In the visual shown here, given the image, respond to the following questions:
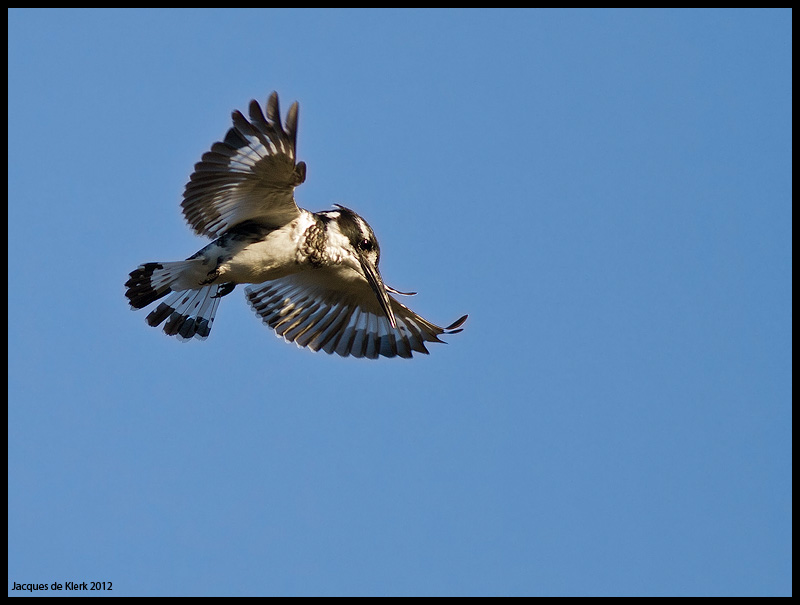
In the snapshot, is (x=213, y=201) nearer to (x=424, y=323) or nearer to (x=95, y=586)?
(x=424, y=323)

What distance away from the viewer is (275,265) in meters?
7.71

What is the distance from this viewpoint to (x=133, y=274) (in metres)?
7.82

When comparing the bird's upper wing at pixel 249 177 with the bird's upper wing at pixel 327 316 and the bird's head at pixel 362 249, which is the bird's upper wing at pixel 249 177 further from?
the bird's upper wing at pixel 327 316

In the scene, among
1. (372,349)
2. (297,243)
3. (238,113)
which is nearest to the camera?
(238,113)

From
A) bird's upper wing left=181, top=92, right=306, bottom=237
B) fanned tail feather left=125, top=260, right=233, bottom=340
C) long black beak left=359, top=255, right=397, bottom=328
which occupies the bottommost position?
fanned tail feather left=125, top=260, right=233, bottom=340

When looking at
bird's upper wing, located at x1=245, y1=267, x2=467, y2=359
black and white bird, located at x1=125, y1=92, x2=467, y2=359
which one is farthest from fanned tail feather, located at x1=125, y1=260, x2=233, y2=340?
bird's upper wing, located at x1=245, y1=267, x2=467, y2=359

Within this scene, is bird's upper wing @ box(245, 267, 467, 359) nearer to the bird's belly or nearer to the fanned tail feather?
the fanned tail feather

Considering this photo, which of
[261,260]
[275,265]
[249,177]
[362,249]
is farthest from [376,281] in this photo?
[249,177]

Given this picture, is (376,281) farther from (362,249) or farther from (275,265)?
(275,265)

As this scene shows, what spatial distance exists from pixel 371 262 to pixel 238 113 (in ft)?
6.28

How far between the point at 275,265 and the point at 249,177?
72 cm

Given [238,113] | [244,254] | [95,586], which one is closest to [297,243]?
[244,254]

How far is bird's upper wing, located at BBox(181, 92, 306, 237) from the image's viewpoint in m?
6.84

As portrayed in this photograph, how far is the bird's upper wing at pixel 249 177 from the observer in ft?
22.4
